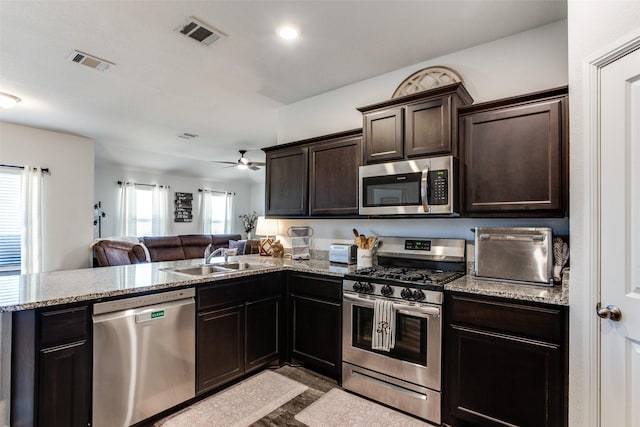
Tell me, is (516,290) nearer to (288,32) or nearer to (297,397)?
(297,397)

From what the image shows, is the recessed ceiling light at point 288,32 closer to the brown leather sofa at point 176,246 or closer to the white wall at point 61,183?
the white wall at point 61,183

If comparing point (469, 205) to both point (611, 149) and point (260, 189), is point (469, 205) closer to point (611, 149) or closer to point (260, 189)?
point (611, 149)

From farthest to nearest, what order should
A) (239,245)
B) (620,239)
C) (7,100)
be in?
(239,245) < (7,100) < (620,239)

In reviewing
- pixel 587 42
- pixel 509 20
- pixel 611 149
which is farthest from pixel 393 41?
pixel 611 149

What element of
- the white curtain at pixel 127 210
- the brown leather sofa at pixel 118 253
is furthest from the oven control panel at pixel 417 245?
the white curtain at pixel 127 210

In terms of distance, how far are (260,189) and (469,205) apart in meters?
8.00

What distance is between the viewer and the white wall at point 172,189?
6941 millimetres

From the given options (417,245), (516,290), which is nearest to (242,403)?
(417,245)

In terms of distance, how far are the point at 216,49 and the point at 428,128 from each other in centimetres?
188

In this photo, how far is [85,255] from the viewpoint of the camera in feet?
17.7

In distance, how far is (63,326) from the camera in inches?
68.3

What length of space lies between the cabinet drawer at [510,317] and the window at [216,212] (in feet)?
25.4

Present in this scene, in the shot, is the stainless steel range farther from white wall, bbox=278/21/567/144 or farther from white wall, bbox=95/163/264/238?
white wall, bbox=95/163/264/238

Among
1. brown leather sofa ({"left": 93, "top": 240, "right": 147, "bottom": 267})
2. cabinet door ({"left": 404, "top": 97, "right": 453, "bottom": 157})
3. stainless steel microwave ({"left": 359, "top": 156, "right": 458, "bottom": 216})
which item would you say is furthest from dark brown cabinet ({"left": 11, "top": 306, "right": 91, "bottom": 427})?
brown leather sofa ({"left": 93, "top": 240, "right": 147, "bottom": 267})
